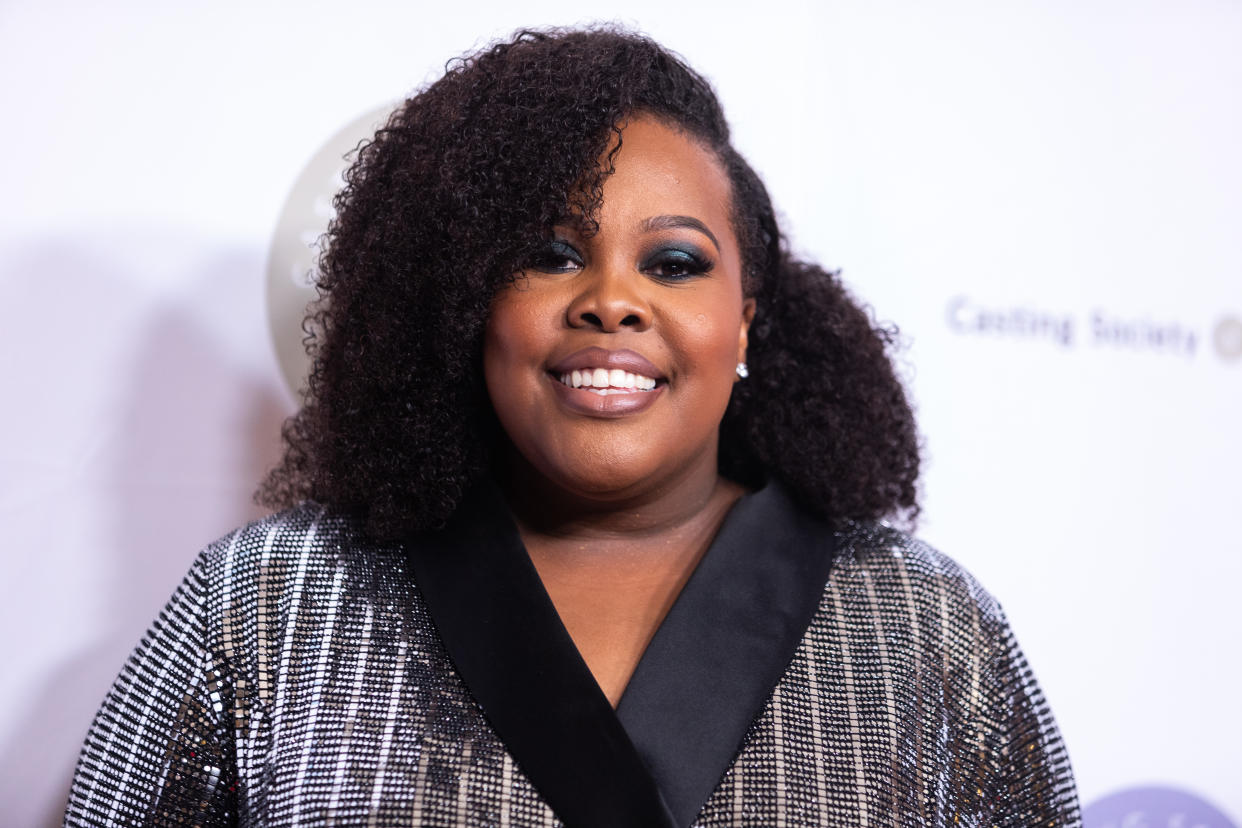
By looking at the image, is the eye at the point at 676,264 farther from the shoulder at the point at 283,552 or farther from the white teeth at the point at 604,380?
A: the shoulder at the point at 283,552

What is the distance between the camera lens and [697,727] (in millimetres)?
1092

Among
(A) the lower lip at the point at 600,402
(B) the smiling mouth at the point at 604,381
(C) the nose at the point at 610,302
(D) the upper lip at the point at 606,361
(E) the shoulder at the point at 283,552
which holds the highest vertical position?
(C) the nose at the point at 610,302

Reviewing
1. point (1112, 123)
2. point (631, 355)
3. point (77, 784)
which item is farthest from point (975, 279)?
point (77, 784)

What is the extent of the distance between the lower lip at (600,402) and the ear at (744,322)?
231mm

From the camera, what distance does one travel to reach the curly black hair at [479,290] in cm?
116

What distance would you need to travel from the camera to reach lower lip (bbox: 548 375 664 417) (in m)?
1.09

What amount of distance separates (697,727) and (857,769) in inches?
6.8

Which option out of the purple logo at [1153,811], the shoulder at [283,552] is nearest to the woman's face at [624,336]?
the shoulder at [283,552]

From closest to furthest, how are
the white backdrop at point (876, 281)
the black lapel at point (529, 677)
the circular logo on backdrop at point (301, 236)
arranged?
the black lapel at point (529, 677)
the white backdrop at point (876, 281)
the circular logo on backdrop at point (301, 236)

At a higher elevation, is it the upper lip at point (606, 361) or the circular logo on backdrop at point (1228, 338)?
the circular logo on backdrop at point (1228, 338)

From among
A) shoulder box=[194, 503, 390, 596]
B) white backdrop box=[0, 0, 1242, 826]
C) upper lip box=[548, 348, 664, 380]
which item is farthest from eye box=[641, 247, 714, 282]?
white backdrop box=[0, 0, 1242, 826]

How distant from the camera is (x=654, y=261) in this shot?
45.1 inches

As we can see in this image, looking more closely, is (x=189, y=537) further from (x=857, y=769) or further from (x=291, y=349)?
(x=857, y=769)

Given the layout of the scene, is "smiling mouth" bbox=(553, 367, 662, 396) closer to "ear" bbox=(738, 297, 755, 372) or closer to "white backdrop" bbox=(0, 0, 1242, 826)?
"ear" bbox=(738, 297, 755, 372)
